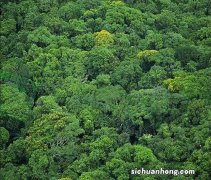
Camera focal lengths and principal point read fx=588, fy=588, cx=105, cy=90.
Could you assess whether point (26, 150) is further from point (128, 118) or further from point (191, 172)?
point (191, 172)

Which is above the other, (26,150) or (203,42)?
(203,42)

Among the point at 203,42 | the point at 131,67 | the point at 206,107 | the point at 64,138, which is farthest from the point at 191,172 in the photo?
the point at 203,42

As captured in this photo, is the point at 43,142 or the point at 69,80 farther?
the point at 69,80

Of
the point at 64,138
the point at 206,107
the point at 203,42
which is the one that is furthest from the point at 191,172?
the point at 203,42

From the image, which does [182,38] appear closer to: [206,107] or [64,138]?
[206,107]

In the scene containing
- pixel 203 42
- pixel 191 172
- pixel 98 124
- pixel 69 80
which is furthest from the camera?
pixel 203 42

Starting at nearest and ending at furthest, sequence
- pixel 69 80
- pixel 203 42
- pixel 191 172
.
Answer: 1. pixel 191 172
2. pixel 69 80
3. pixel 203 42
